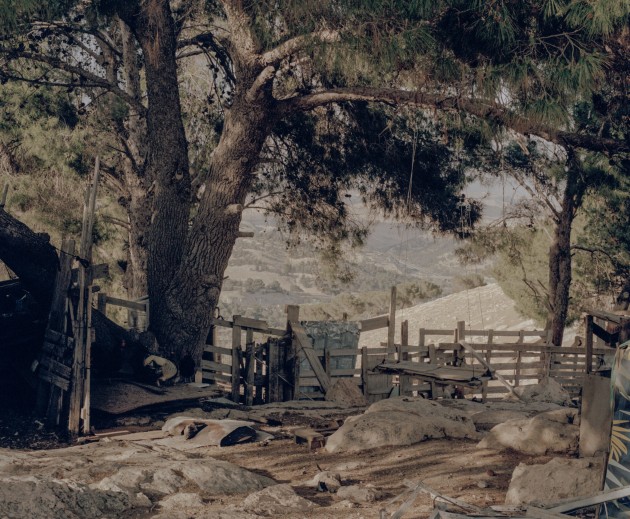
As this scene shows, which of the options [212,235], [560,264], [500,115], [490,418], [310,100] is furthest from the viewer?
[560,264]

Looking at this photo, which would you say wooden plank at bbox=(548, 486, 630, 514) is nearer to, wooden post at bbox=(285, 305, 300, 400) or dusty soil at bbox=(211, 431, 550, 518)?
dusty soil at bbox=(211, 431, 550, 518)

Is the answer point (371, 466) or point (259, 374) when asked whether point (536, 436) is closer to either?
point (371, 466)

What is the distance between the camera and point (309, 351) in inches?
551

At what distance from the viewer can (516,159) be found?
66.5 feet

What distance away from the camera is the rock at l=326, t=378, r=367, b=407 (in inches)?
556

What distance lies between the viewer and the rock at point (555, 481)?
6.98m

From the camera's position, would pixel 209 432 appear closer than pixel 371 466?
No

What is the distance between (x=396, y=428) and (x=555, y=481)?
8.92 feet

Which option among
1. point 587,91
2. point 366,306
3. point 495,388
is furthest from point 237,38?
point 366,306

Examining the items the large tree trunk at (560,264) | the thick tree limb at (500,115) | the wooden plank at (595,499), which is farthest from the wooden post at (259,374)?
the wooden plank at (595,499)

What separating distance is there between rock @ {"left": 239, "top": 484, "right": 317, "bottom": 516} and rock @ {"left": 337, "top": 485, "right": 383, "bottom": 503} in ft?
1.39

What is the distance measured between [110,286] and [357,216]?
9.97m

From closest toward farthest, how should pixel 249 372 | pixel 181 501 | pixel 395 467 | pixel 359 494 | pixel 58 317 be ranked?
pixel 181 501 → pixel 359 494 → pixel 395 467 → pixel 58 317 → pixel 249 372

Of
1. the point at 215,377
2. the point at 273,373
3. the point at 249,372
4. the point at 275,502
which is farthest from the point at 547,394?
the point at 275,502
